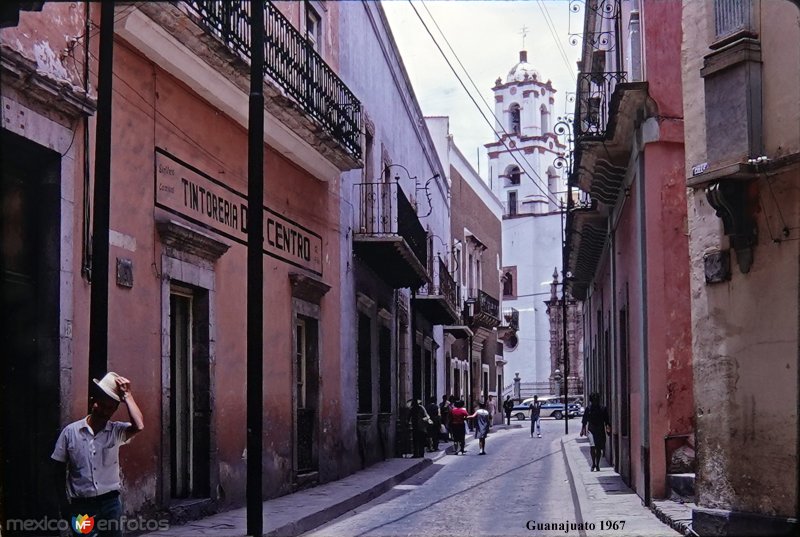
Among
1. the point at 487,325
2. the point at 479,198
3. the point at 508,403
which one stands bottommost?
the point at 508,403

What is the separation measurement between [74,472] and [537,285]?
222 ft

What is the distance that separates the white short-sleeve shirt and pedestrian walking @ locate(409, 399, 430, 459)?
17.0 meters

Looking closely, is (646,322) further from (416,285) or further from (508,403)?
(508,403)

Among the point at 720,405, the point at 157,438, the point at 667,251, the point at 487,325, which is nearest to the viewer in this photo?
the point at 720,405

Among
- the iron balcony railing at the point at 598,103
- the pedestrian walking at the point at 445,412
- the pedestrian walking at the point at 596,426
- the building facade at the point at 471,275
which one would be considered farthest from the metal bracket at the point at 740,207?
the building facade at the point at 471,275

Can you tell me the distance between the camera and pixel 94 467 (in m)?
6.29

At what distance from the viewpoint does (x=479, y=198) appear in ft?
147

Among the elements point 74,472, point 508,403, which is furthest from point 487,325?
point 74,472

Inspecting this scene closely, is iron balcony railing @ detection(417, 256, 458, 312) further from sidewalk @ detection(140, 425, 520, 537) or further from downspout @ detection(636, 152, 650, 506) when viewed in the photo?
downspout @ detection(636, 152, 650, 506)

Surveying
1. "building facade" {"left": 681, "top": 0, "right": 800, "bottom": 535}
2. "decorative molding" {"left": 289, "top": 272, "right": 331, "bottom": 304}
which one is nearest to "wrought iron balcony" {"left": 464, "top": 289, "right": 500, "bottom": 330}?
"decorative molding" {"left": 289, "top": 272, "right": 331, "bottom": 304}

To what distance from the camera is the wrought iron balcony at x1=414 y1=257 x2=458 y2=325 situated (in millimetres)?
27844

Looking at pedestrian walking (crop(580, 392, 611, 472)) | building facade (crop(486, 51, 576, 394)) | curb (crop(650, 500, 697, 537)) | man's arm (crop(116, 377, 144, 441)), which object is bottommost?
curb (crop(650, 500, 697, 537))

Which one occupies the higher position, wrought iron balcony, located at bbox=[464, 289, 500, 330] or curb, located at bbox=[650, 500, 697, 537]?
wrought iron balcony, located at bbox=[464, 289, 500, 330]

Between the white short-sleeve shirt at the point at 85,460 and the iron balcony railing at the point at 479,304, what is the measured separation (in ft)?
111
